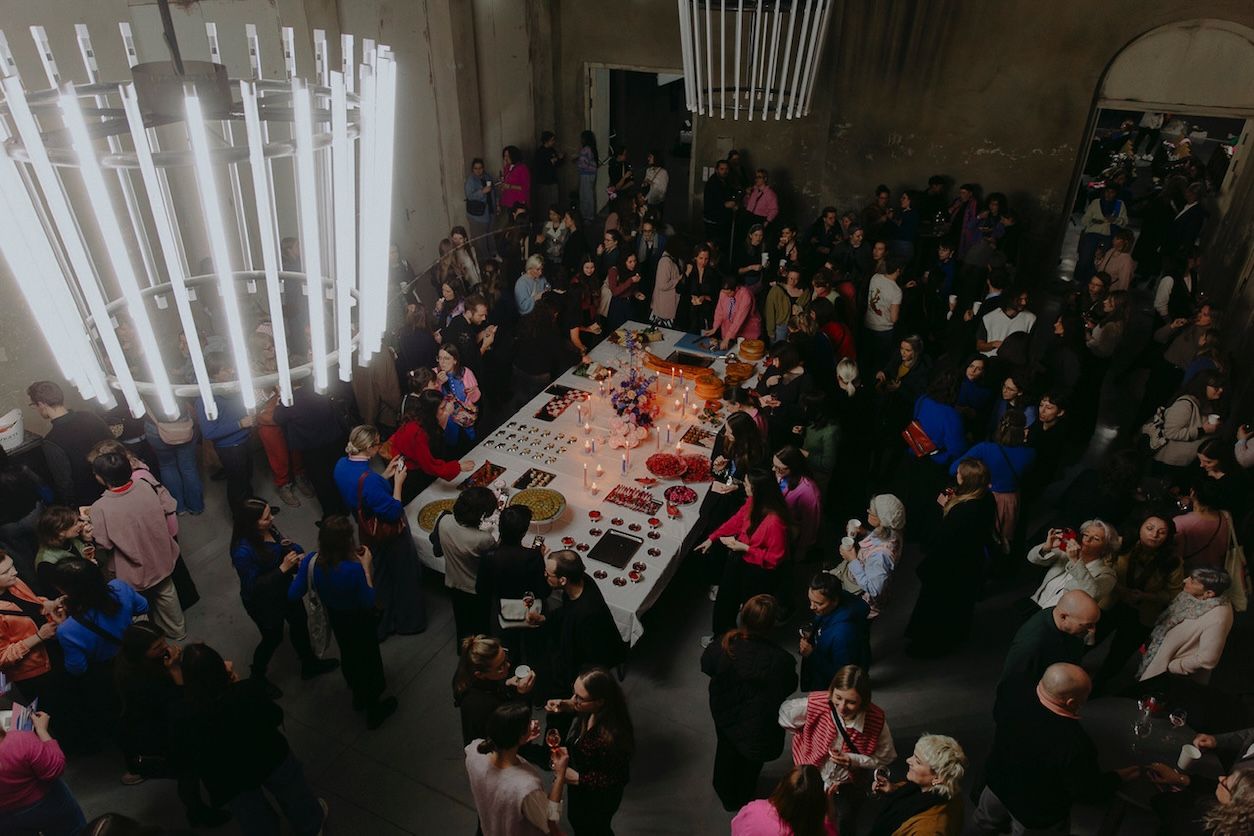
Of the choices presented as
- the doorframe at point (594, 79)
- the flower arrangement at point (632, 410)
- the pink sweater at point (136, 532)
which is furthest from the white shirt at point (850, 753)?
the doorframe at point (594, 79)

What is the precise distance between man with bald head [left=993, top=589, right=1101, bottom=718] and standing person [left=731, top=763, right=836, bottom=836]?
56.4 inches

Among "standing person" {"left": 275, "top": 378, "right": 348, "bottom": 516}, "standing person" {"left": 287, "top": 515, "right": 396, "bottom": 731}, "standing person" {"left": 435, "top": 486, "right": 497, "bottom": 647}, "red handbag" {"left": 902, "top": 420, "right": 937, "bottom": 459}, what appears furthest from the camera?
"standing person" {"left": 275, "top": 378, "right": 348, "bottom": 516}

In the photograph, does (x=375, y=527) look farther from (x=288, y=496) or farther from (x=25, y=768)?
(x=288, y=496)

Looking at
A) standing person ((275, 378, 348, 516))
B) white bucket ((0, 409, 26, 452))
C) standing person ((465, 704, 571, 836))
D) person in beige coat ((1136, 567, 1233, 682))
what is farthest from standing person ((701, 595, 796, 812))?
white bucket ((0, 409, 26, 452))

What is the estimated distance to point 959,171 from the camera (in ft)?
35.8

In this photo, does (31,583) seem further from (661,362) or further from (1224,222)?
(1224,222)

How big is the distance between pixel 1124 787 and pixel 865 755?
148cm

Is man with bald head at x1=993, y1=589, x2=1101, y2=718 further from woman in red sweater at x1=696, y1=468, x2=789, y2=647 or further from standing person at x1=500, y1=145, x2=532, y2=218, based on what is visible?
standing person at x1=500, y1=145, x2=532, y2=218

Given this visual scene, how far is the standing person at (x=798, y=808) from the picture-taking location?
3137 mm

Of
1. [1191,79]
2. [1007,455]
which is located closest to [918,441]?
[1007,455]

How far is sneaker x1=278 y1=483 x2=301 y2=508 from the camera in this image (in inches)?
283

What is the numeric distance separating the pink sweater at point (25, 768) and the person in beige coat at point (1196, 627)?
6.04m

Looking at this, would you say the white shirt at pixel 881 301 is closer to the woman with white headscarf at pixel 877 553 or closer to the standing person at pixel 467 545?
the woman with white headscarf at pixel 877 553

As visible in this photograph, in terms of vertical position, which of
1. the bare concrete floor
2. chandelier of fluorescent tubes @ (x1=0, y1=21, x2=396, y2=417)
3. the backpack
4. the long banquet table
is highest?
chandelier of fluorescent tubes @ (x1=0, y1=21, x2=396, y2=417)
